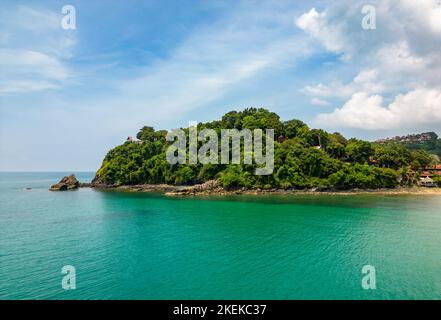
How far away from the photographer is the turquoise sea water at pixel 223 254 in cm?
1262

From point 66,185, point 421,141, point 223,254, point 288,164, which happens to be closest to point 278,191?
point 288,164

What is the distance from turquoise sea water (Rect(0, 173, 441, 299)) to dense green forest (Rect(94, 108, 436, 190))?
22556 millimetres

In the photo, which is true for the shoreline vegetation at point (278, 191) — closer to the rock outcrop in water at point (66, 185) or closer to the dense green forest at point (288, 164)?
the dense green forest at point (288, 164)

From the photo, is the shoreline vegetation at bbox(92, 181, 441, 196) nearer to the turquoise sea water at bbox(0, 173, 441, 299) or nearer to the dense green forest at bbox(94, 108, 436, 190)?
the dense green forest at bbox(94, 108, 436, 190)

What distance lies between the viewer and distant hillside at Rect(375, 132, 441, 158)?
11789cm

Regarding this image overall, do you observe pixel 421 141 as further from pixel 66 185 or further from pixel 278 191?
pixel 66 185

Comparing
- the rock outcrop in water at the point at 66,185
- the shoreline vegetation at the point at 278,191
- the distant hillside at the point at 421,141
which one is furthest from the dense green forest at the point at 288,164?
the distant hillside at the point at 421,141

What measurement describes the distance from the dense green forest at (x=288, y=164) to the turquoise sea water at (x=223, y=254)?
22.6 m

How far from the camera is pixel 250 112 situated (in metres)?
76.6
